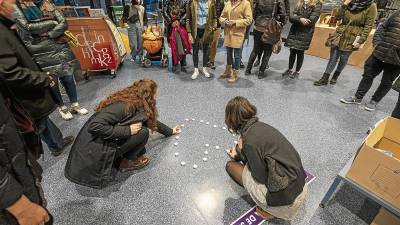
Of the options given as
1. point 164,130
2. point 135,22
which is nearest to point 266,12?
point 135,22

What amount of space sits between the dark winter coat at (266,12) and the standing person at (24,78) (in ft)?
9.56

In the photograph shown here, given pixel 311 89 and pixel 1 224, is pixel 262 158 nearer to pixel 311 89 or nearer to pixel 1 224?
pixel 1 224

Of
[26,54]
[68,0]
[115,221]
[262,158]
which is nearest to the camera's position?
[262,158]

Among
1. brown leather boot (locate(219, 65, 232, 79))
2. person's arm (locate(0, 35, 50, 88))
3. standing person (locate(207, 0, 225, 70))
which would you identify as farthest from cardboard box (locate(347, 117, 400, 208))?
standing person (locate(207, 0, 225, 70))

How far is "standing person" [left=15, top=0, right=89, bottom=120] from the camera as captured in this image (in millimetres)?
2129

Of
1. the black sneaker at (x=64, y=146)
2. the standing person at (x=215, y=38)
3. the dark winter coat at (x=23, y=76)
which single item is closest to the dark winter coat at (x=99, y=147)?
the dark winter coat at (x=23, y=76)

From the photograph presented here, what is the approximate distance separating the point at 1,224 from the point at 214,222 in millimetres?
1241

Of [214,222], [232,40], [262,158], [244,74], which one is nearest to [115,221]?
[214,222]

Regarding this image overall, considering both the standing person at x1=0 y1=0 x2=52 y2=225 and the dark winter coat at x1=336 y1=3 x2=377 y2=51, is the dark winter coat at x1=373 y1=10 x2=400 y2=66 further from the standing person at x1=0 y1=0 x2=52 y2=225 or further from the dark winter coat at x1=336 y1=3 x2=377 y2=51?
the standing person at x1=0 y1=0 x2=52 y2=225

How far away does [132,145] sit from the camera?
6.16 feet

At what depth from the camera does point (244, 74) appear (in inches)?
165

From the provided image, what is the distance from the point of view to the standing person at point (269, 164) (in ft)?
4.47

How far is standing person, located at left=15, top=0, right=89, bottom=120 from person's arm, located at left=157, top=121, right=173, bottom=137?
3.04 ft

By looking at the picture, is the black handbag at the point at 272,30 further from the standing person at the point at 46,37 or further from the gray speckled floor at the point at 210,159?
the standing person at the point at 46,37
